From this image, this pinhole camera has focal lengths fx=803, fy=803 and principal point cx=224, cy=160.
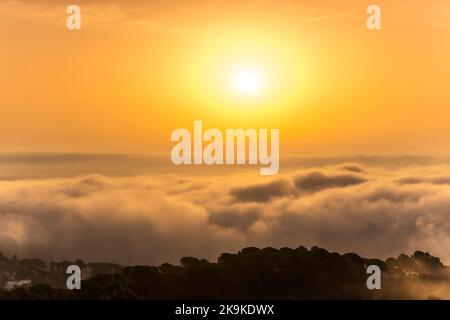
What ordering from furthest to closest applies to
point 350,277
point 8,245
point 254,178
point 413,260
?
point 254,178, point 8,245, point 413,260, point 350,277

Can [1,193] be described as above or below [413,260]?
above

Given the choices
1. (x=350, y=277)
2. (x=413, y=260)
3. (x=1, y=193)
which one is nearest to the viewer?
(x=350, y=277)

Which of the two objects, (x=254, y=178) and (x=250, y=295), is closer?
(x=250, y=295)

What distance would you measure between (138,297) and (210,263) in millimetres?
10343

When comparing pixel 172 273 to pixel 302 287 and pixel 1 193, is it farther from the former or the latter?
pixel 1 193
